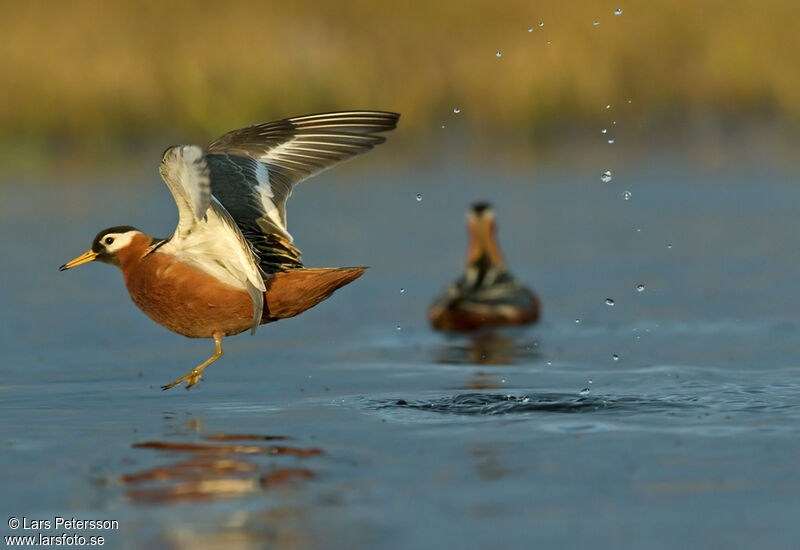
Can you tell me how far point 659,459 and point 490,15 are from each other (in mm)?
24131

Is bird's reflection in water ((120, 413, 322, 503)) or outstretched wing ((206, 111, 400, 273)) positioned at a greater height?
outstretched wing ((206, 111, 400, 273))

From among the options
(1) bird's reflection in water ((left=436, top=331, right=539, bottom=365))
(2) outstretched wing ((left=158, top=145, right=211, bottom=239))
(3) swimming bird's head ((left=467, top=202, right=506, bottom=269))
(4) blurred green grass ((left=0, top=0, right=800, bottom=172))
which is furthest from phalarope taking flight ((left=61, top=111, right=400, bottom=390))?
(4) blurred green grass ((left=0, top=0, right=800, bottom=172))

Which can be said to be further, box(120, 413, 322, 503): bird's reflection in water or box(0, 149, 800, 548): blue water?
box(120, 413, 322, 503): bird's reflection in water

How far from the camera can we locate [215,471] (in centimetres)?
762

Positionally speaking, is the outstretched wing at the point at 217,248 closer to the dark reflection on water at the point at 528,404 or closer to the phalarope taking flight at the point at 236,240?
the phalarope taking flight at the point at 236,240

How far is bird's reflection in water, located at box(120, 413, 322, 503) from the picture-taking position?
Answer: 7.18 metres

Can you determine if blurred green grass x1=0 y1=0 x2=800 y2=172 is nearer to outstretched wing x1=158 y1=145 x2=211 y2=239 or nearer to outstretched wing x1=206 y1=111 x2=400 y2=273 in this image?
outstretched wing x1=206 y1=111 x2=400 y2=273

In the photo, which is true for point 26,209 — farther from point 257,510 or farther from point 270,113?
point 257,510

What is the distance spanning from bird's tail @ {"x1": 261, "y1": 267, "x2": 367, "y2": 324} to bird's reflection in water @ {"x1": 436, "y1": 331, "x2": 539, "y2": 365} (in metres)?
3.49

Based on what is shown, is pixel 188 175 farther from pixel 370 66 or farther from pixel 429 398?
pixel 370 66

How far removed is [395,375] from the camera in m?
11.4

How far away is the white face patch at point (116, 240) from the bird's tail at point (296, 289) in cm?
93

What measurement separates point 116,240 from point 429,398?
2.36 m

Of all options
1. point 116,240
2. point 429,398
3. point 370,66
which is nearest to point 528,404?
point 429,398
